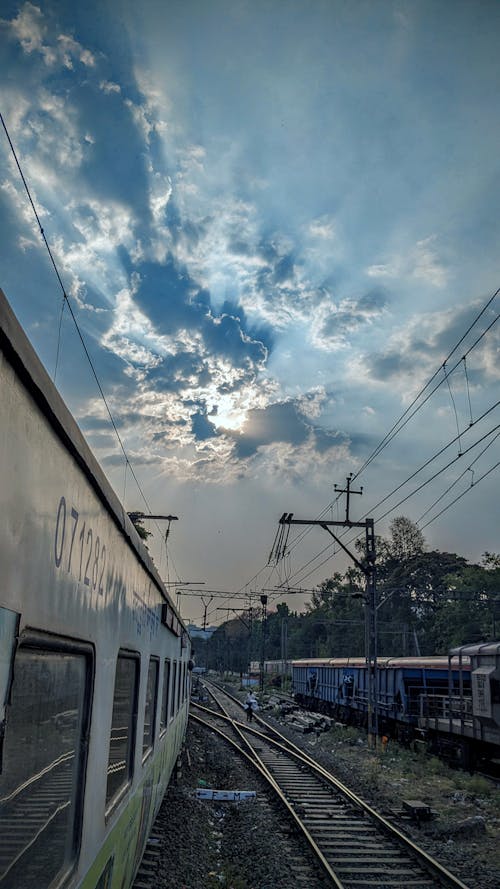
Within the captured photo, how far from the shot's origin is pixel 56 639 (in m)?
2.30

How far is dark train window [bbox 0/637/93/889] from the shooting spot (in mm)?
1895

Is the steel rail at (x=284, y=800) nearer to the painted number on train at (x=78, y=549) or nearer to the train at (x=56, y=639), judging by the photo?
the train at (x=56, y=639)

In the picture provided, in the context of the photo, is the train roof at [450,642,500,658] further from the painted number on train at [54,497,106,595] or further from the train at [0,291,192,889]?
the painted number on train at [54,497,106,595]

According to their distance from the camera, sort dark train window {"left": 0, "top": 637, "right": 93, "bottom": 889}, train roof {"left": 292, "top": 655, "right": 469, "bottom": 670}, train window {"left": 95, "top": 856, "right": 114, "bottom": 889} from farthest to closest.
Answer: train roof {"left": 292, "top": 655, "right": 469, "bottom": 670} → train window {"left": 95, "top": 856, "right": 114, "bottom": 889} → dark train window {"left": 0, "top": 637, "right": 93, "bottom": 889}

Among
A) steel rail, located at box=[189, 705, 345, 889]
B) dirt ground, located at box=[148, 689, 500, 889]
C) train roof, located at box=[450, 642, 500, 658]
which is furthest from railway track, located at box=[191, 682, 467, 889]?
train roof, located at box=[450, 642, 500, 658]

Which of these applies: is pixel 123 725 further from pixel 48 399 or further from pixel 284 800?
pixel 284 800

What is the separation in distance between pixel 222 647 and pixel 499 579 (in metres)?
48.6

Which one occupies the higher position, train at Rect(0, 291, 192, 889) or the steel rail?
train at Rect(0, 291, 192, 889)

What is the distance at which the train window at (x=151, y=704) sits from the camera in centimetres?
582

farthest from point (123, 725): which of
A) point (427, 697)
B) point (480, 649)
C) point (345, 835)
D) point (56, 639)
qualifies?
point (427, 697)

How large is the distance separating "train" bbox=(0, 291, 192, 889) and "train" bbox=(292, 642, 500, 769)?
10.7 meters

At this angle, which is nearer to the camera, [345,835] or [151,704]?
[151,704]

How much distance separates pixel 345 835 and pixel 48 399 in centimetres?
937

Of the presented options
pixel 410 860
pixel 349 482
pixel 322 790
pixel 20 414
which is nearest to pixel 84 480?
pixel 20 414
